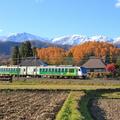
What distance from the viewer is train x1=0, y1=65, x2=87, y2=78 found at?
78.6 metres

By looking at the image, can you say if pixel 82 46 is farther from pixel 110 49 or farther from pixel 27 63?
pixel 27 63

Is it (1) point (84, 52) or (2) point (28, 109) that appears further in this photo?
(1) point (84, 52)

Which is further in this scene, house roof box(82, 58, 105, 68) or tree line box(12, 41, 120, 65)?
tree line box(12, 41, 120, 65)

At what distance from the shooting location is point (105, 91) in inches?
1811

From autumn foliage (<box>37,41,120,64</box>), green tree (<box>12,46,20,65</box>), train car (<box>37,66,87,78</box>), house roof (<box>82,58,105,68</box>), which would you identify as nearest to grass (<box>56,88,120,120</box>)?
train car (<box>37,66,87,78</box>)

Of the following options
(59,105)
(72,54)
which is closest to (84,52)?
(72,54)

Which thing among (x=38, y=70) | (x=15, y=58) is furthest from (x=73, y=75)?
(x=15, y=58)

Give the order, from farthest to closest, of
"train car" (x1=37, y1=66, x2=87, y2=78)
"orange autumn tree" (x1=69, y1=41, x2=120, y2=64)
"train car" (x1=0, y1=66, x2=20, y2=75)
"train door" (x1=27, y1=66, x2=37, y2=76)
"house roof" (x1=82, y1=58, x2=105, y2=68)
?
"orange autumn tree" (x1=69, y1=41, x2=120, y2=64), "house roof" (x1=82, y1=58, x2=105, y2=68), "train car" (x1=0, y1=66, x2=20, y2=75), "train door" (x1=27, y1=66, x2=37, y2=76), "train car" (x1=37, y1=66, x2=87, y2=78)

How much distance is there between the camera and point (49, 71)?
266ft

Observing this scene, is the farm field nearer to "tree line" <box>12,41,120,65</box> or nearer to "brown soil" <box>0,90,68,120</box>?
"brown soil" <box>0,90,68,120</box>

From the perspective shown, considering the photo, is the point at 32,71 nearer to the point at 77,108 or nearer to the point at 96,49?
the point at 77,108

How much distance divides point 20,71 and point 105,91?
44445mm

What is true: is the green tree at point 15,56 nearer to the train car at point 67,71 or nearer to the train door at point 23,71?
the train door at point 23,71

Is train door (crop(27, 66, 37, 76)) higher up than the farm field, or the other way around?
train door (crop(27, 66, 37, 76))
